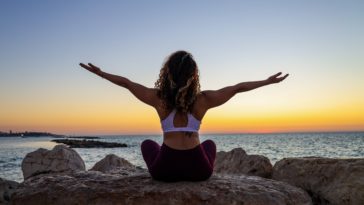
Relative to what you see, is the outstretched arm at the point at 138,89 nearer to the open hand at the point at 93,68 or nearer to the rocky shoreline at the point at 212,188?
→ the open hand at the point at 93,68

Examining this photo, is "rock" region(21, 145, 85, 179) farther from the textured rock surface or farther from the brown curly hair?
the brown curly hair

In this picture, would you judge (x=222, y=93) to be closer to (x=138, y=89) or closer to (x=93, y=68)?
(x=138, y=89)

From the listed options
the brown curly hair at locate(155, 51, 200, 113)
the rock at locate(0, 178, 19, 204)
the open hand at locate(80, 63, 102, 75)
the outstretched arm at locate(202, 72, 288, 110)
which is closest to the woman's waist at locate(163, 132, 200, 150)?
the brown curly hair at locate(155, 51, 200, 113)

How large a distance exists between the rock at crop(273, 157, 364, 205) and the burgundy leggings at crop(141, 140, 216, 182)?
8.04ft

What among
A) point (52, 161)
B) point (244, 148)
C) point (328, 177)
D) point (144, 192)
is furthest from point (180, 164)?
point (244, 148)

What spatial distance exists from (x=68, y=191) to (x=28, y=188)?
0.71 meters

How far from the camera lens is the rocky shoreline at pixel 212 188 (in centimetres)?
550

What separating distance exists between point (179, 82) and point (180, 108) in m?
0.36

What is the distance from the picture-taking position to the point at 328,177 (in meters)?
7.42

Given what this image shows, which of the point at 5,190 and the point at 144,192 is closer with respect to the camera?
the point at 144,192

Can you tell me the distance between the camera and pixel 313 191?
7496 mm

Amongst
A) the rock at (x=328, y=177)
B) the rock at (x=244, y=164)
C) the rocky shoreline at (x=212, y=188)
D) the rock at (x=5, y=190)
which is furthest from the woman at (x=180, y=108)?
the rock at (x=5, y=190)

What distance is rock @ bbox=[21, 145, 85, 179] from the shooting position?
39.4 ft

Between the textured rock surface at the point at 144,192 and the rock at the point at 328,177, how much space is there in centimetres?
101
